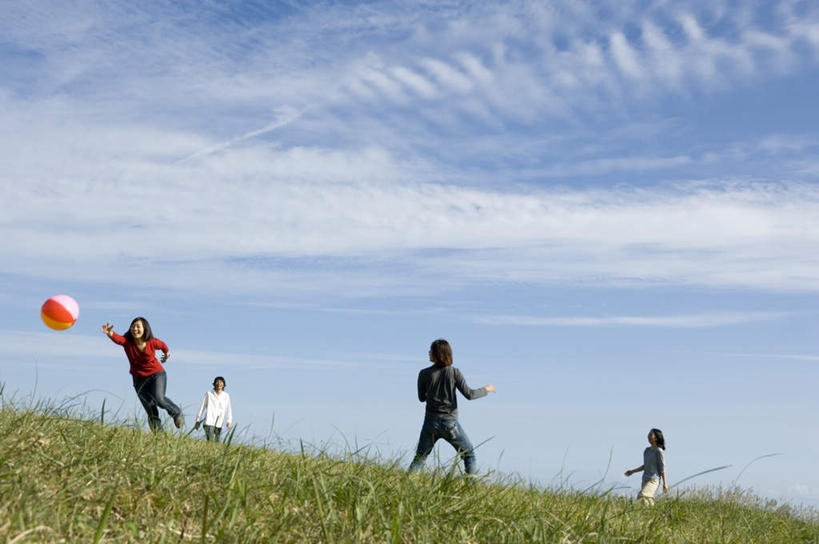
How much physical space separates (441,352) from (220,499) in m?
6.48

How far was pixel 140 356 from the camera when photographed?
40.4 ft

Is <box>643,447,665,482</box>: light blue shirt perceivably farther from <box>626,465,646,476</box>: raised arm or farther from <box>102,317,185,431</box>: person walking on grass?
<box>102,317,185,431</box>: person walking on grass

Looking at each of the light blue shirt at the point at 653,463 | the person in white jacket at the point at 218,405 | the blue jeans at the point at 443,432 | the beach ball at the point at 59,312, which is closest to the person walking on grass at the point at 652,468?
the light blue shirt at the point at 653,463

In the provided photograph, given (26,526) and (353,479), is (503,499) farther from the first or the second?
(26,526)

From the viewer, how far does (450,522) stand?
5.28 m

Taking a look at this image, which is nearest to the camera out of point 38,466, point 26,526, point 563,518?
point 26,526

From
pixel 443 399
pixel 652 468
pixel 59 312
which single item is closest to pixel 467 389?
pixel 443 399

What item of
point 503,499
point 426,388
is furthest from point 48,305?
point 503,499

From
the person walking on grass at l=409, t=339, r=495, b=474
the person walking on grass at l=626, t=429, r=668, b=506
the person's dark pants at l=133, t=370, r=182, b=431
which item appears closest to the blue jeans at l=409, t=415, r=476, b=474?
the person walking on grass at l=409, t=339, r=495, b=474

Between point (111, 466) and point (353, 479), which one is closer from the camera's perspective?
point (111, 466)

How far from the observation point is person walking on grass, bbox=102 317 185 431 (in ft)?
40.0

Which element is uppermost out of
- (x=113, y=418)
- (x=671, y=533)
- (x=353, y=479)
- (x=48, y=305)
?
(x=48, y=305)

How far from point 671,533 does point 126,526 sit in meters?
4.93

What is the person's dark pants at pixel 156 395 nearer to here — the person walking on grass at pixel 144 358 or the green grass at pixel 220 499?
the person walking on grass at pixel 144 358
